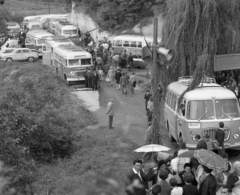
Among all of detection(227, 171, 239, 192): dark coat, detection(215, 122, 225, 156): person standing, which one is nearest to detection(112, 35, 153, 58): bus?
detection(215, 122, 225, 156): person standing

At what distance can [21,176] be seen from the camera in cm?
1429

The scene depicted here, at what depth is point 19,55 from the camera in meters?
48.1

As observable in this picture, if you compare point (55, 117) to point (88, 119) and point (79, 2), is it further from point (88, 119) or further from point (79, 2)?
point (79, 2)

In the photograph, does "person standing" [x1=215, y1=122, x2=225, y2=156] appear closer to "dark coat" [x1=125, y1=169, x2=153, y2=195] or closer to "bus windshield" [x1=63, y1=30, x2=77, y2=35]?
"dark coat" [x1=125, y1=169, x2=153, y2=195]

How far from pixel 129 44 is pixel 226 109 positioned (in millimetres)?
28943

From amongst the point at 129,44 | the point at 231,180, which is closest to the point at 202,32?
the point at 231,180

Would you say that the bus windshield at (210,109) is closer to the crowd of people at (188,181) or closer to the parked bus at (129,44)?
the crowd of people at (188,181)

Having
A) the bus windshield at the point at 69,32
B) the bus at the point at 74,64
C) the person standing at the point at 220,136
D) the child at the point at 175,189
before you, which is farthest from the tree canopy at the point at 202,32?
the bus windshield at the point at 69,32

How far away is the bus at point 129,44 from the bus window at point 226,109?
91.1 feet

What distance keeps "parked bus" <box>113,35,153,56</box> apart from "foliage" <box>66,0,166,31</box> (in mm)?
4150

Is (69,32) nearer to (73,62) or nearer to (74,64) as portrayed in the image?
(73,62)

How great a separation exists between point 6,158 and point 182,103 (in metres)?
6.32

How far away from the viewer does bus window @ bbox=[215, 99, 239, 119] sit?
1674cm

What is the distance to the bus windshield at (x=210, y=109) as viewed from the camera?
1672 cm
